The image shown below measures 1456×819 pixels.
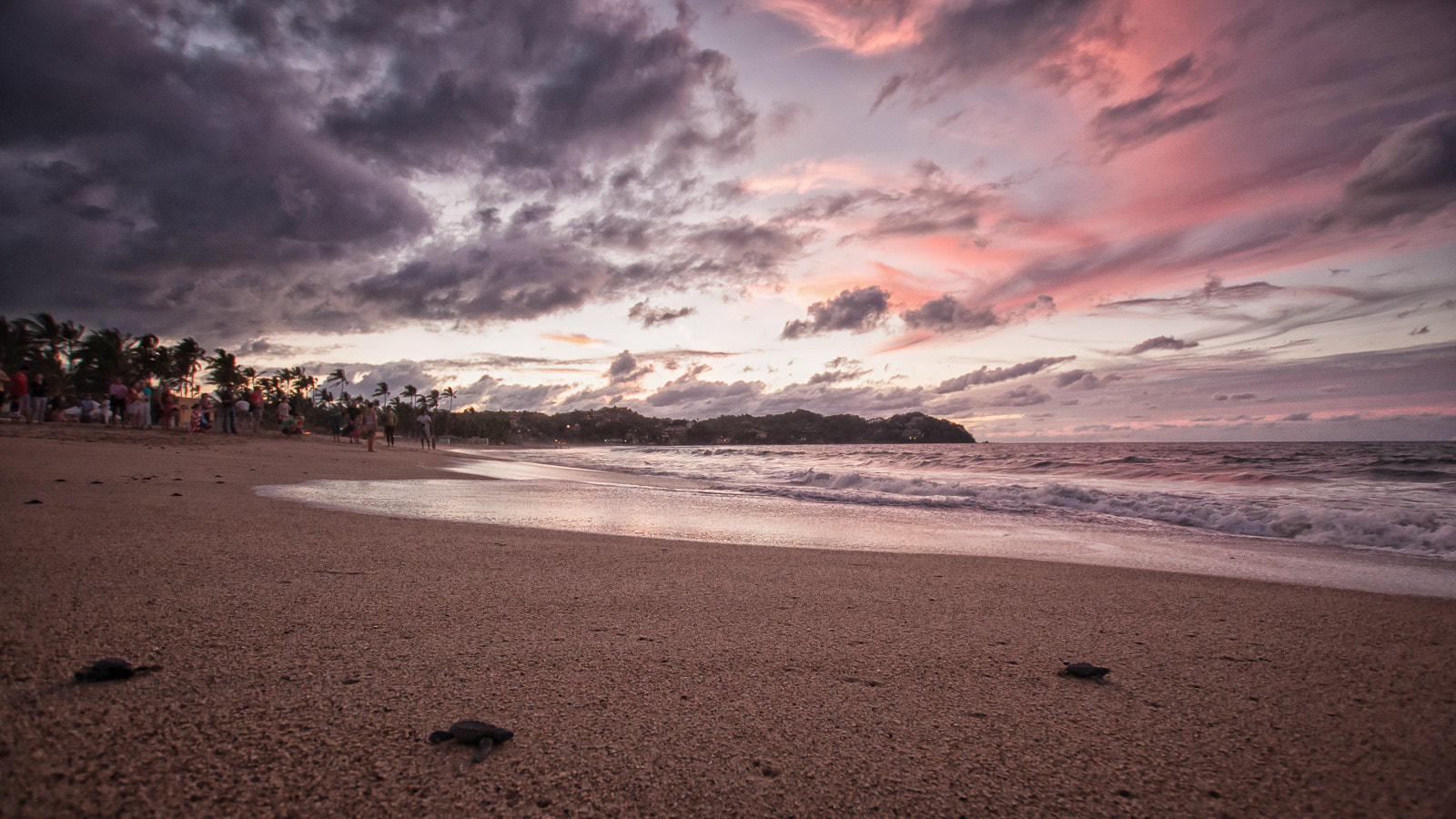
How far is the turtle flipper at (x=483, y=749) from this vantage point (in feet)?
4.77

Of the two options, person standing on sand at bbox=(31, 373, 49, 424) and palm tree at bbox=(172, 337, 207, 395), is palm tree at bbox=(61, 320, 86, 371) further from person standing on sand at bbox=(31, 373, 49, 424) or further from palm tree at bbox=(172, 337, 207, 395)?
person standing on sand at bbox=(31, 373, 49, 424)

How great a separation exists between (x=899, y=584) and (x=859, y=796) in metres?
2.47

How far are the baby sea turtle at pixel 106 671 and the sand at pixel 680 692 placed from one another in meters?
0.05

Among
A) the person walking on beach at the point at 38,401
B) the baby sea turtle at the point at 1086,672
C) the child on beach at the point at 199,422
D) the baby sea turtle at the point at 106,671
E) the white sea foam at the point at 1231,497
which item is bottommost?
the white sea foam at the point at 1231,497

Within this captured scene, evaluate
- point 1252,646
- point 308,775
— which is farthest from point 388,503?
point 1252,646

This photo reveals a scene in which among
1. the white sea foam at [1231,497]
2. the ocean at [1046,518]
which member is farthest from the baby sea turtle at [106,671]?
the white sea foam at [1231,497]

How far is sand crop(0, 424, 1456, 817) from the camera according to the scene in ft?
4.45

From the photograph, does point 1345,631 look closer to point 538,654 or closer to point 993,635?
point 993,635

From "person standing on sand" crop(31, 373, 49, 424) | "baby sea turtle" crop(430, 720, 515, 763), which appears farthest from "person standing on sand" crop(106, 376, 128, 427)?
"baby sea turtle" crop(430, 720, 515, 763)

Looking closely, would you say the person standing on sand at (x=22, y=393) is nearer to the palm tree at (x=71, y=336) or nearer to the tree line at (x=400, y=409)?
the tree line at (x=400, y=409)

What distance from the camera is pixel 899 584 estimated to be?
373 centimetres

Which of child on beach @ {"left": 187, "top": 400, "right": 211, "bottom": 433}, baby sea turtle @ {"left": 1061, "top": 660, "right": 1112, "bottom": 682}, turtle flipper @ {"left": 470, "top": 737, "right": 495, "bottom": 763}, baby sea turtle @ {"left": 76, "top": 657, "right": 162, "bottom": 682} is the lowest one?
baby sea turtle @ {"left": 1061, "top": 660, "right": 1112, "bottom": 682}

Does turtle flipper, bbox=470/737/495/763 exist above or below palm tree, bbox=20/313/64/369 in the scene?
below

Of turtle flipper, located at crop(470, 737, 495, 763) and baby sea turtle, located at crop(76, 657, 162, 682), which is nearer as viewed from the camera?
turtle flipper, located at crop(470, 737, 495, 763)
